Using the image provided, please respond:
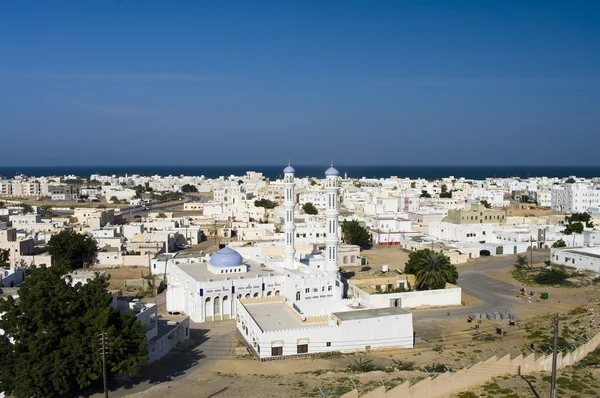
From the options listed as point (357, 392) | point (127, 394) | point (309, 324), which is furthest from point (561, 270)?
point (127, 394)

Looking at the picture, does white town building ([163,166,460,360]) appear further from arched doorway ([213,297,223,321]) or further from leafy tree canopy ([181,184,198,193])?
leafy tree canopy ([181,184,198,193])

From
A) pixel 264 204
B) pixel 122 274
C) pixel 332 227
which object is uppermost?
pixel 332 227

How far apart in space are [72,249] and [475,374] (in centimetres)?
3489

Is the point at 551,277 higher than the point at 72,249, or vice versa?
the point at 72,249

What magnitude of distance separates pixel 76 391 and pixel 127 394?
6.18 feet

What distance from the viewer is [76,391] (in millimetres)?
20297

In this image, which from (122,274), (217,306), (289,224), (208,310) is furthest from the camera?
(122,274)

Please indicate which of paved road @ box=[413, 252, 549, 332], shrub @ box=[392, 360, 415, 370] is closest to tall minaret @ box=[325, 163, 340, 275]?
paved road @ box=[413, 252, 549, 332]

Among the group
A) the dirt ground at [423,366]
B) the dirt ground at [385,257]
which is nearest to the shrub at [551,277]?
the dirt ground at [423,366]

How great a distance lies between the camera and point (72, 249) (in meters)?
44.8

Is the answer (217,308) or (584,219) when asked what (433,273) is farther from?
(584,219)

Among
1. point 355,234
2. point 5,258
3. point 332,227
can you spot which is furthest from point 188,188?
point 332,227

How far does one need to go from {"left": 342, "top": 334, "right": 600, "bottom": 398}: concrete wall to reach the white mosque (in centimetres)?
546

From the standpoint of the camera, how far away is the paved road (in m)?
32.4
